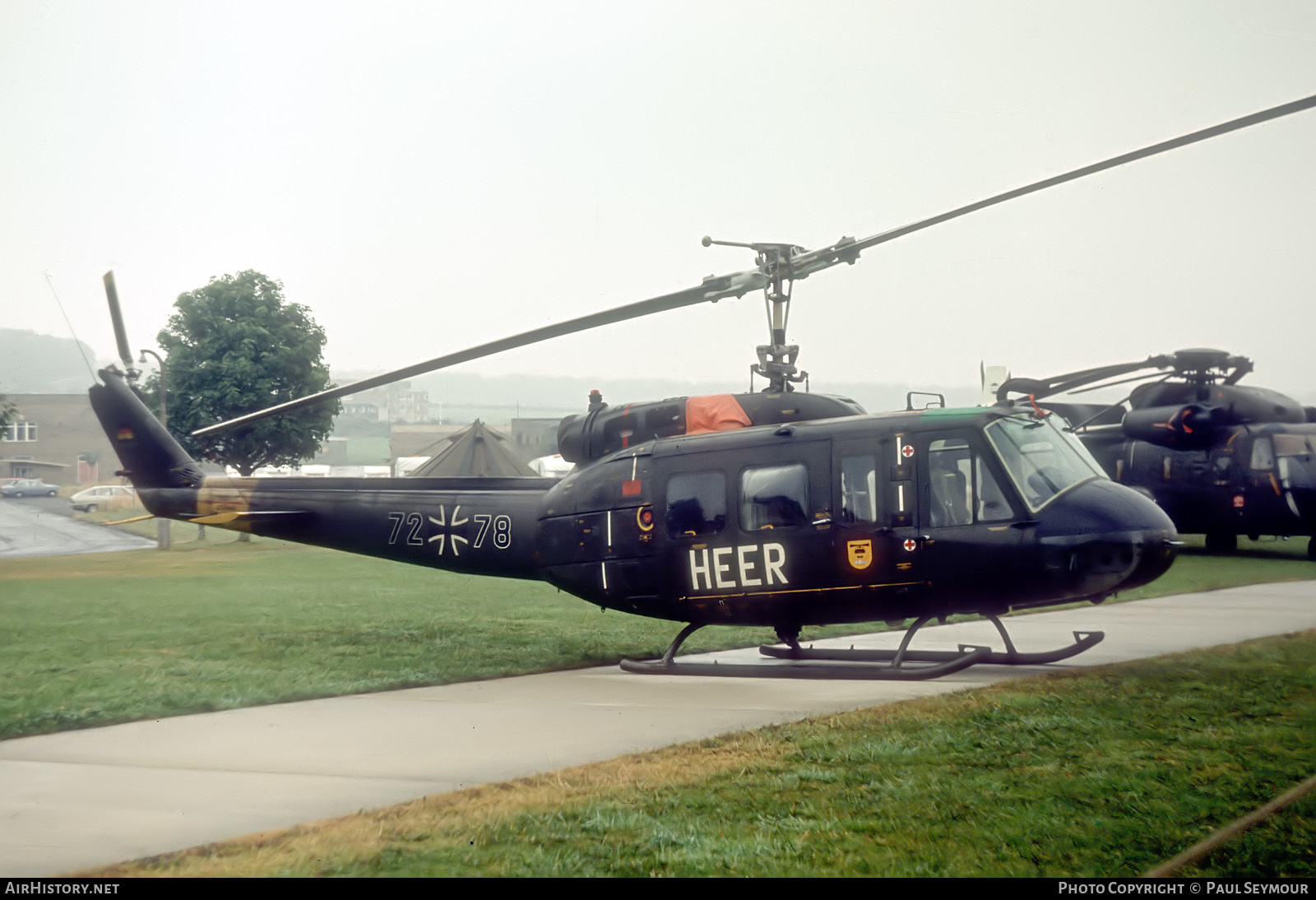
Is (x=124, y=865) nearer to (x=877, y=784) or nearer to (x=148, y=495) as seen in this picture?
(x=877, y=784)

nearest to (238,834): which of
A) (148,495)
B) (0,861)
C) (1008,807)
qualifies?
(0,861)

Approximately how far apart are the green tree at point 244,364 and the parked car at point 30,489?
5546 millimetres

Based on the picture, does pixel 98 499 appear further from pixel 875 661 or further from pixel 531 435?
pixel 875 661

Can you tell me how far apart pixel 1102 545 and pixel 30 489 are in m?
20.2

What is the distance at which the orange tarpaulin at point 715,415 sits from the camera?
10055mm

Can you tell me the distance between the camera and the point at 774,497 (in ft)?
30.5

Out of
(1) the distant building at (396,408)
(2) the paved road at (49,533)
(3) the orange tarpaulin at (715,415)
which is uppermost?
(1) the distant building at (396,408)

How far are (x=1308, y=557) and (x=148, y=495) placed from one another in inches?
875

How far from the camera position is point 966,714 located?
764 cm

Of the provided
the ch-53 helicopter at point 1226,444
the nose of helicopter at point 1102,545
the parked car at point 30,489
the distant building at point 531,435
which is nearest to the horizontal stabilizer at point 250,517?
the nose of helicopter at point 1102,545

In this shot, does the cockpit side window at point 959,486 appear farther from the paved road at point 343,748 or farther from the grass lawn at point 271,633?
the grass lawn at point 271,633

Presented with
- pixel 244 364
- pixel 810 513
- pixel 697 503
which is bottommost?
pixel 810 513

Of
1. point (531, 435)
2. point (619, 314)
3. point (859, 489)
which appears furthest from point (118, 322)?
point (531, 435)

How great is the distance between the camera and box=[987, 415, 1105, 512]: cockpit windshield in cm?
870
